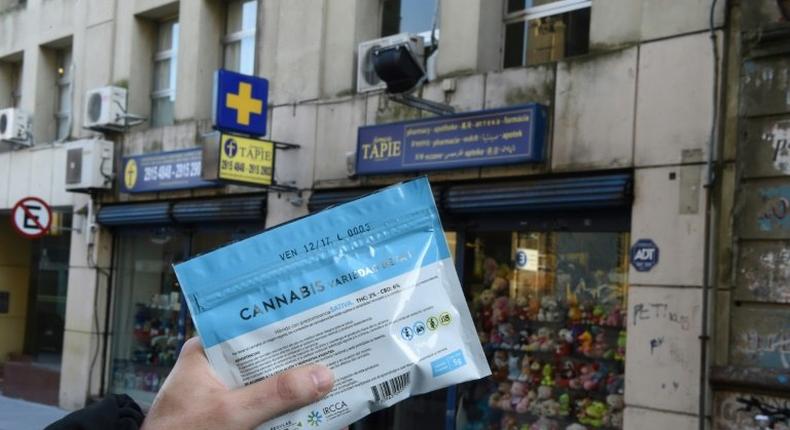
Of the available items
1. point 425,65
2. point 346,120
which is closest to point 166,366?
point 346,120

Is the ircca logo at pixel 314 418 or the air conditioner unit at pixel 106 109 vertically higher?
the air conditioner unit at pixel 106 109

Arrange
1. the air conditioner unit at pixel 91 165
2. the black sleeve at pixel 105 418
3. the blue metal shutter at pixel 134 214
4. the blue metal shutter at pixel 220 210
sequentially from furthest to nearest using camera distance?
the air conditioner unit at pixel 91 165 → the blue metal shutter at pixel 134 214 → the blue metal shutter at pixel 220 210 → the black sleeve at pixel 105 418

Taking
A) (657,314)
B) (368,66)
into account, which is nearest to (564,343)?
(657,314)

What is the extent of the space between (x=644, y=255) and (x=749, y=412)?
1.54m

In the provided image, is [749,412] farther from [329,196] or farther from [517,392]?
[329,196]

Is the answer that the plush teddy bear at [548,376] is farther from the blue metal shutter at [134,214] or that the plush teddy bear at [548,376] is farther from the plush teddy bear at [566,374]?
the blue metal shutter at [134,214]

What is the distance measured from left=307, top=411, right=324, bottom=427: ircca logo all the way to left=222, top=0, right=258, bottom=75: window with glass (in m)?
11.6

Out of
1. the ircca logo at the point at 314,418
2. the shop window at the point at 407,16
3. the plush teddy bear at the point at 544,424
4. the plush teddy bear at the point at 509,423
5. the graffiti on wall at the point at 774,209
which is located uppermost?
the shop window at the point at 407,16

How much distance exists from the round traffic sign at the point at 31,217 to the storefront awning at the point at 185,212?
2.71ft

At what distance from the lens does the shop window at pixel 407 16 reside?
35.3 feet

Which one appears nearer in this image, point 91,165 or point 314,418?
point 314,418

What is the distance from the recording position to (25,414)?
14.4m

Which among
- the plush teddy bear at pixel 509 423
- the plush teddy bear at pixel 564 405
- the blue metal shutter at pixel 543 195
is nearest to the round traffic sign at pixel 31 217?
the blue metal shutter at pixel 543 195

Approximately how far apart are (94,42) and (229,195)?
15.6 ft
